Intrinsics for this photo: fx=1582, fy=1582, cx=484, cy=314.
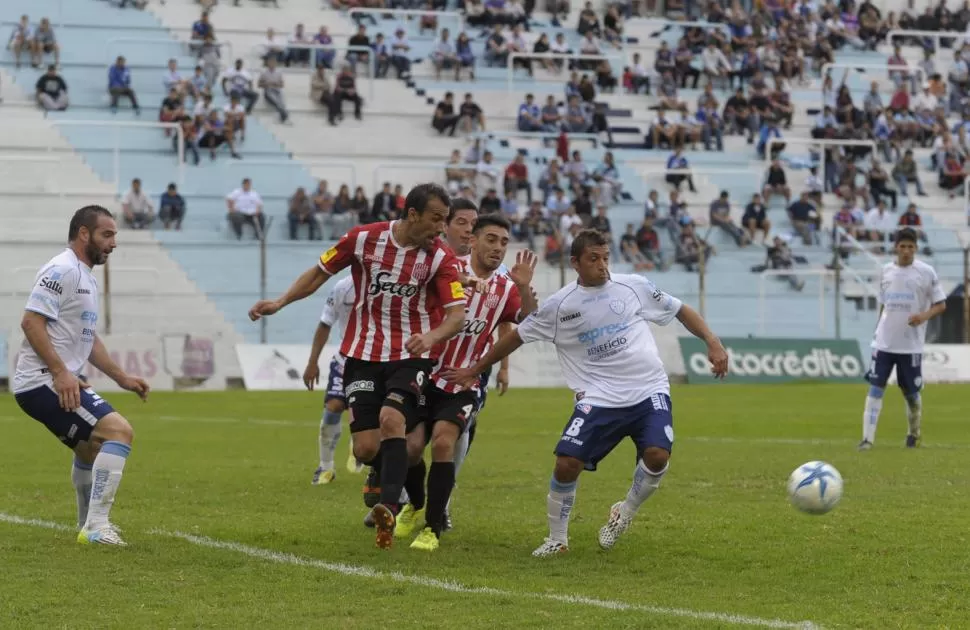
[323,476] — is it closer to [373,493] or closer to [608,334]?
[373,493]

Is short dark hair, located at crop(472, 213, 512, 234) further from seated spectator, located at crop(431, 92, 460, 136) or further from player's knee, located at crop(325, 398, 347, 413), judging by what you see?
seated spectator, located at crop(431, 92, 460, 136)

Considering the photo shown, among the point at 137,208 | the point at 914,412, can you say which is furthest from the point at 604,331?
the point at 137,208

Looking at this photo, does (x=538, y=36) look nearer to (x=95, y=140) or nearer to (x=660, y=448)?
(x=95, y=140)

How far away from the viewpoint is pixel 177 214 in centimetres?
3444

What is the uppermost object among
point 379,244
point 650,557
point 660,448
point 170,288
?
point 379,244

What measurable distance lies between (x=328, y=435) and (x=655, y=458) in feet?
17.0

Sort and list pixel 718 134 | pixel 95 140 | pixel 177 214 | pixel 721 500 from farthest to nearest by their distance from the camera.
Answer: pixel 718 134 → pixel 95 140 → pixel 177 214 → pixel 721 500

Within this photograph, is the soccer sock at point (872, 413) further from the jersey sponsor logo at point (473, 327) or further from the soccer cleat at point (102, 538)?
the soccer cleat at point (102, 538)

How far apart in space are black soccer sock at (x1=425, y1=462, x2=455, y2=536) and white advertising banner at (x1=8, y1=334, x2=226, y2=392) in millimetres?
19815

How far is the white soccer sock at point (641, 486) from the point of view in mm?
9469

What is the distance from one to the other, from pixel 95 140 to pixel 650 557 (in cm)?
3079

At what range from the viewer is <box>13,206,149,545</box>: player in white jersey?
9320 mm

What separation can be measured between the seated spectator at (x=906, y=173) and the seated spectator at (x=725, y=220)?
23.4 feet

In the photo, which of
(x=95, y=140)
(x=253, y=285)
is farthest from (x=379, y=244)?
(x=95, y=140)
